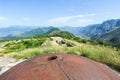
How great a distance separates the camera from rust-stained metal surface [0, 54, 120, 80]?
9.86 ft

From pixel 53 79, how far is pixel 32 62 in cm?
61

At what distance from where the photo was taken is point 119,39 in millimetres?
184125

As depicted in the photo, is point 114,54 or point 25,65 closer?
point 25,65

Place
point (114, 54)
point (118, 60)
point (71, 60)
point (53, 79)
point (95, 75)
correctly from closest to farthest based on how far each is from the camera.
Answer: point (53, 79) < point (95, 75) < point (71, 60) < point (118, 60) < point (114, 54)

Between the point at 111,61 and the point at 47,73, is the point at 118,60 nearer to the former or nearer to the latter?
the point at 111,61

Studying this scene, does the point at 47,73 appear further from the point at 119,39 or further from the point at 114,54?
the point at 119,39

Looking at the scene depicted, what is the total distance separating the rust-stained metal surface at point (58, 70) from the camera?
9.86 ft

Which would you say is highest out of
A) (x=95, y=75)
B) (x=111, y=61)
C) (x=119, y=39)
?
(x=95, y=75)

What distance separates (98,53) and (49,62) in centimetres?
1030

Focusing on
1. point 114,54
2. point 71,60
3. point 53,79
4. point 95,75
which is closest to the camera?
point 53,79

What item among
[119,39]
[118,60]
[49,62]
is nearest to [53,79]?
[49,62]

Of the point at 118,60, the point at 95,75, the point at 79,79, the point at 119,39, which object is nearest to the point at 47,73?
the point at 79,79

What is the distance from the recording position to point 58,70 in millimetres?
3084

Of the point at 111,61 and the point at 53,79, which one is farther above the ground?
the point at 53,79
